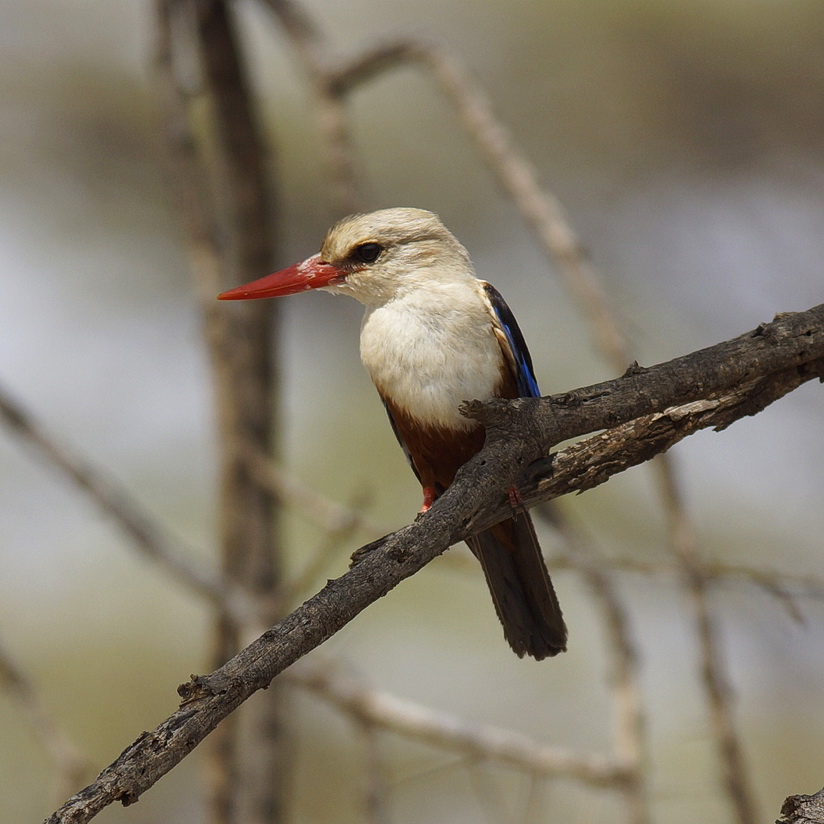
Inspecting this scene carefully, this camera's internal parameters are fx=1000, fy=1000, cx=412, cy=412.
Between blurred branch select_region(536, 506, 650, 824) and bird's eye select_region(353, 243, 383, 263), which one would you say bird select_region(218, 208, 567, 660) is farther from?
blurred branch select_region(536, 506, 650, 824)

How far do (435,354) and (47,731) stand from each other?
6.95 ft

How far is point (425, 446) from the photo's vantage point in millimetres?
3037

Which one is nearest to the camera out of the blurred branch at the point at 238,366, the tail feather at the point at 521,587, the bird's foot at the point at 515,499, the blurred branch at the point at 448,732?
the bird's foot at the point at 515,499

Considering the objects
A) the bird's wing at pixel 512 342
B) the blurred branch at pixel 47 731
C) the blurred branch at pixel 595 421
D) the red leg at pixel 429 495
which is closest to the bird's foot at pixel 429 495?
the red leg at pixel 429 495

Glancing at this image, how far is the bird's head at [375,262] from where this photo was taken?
3.18m

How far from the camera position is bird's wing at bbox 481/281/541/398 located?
9.94 feet

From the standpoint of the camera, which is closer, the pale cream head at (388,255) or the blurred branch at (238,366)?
the pale cream head at (388,255)

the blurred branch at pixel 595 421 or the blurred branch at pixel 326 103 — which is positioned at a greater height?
the blurred branch at pixel 326 103

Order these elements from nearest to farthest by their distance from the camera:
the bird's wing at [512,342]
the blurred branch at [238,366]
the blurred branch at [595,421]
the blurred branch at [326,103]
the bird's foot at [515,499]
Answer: the blurred branch at [595,421] < the bird's foot at [515,499] < the bird's wing at [512,342] < the blurred branch at [326,103] < the blurred branch at [238,366]

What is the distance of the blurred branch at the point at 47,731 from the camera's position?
3.69 meters

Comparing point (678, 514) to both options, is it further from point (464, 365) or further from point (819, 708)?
point (819, 708)

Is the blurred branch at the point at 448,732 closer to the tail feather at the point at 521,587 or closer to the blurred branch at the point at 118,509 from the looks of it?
the blurred branch at the point at 118,509

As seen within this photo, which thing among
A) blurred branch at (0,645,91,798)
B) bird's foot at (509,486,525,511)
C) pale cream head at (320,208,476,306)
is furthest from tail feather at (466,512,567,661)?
blurred branch at (0,645,91,798)

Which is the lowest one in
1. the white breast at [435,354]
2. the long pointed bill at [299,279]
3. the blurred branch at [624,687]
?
the blurred branch at [624,687]
